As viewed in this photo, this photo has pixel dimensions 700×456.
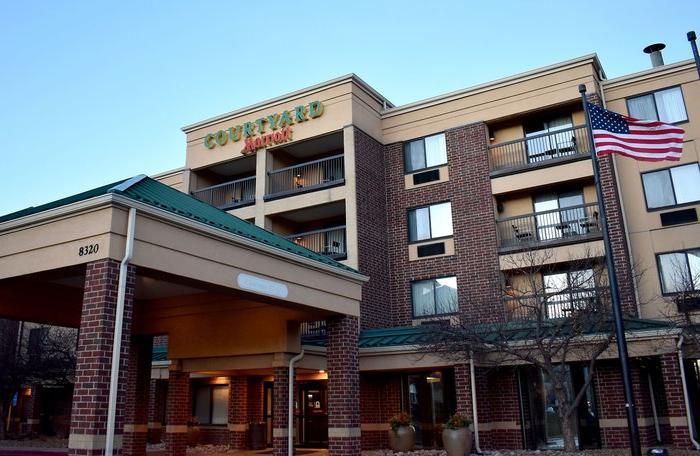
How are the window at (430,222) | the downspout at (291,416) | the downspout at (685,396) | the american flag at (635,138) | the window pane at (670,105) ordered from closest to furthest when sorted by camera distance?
1. the american flag at (635,138)
2. the downspout at (291,416)
3. the downspout at (685,396)
4. the window pane at (670,105)
5. the window at (430,222)

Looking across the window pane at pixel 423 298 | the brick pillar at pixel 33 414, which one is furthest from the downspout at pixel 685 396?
the brick pillar at pixel 33 414

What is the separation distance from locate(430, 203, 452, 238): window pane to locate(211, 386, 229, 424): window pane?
11.8 metres

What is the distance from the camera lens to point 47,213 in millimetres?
10102

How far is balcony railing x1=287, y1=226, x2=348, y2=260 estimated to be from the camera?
26.8 metres

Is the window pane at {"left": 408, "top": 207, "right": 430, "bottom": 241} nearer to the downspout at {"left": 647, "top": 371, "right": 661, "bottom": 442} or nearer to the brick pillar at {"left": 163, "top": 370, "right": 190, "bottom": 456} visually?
the downspout at {"left": 647, "top": 371, "right": 661, "bottom": 442}

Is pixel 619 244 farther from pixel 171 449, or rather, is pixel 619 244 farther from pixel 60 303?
pixel 60 303

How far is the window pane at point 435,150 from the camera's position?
26734 mm

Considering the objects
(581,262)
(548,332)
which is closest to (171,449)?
(548,332)

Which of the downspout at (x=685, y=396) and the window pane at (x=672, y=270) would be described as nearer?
the downspout at (x=685, y=396)

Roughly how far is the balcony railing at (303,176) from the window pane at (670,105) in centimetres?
1242

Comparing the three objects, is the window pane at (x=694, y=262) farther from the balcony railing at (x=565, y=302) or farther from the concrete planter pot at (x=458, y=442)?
the concrete planter pot at (x=458, y=442)

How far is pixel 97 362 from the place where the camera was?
9.05m

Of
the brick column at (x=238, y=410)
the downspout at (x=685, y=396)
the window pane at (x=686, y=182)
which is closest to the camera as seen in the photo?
the downspout at (x=685, y=396)

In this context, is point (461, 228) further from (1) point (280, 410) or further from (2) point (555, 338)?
(1) point (280, 410)
